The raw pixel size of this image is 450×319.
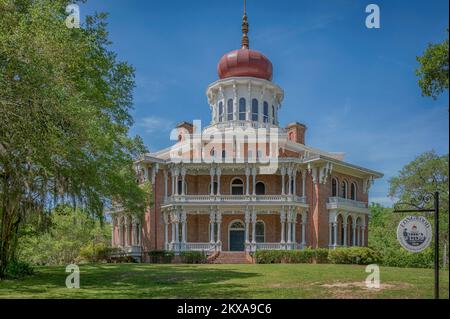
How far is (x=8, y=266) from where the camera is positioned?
2064 centimetres

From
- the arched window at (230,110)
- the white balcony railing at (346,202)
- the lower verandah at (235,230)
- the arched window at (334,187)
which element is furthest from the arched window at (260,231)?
the arched window at (230,110)

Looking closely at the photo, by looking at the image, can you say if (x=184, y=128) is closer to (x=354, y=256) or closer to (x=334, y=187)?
(x=334, y=187)

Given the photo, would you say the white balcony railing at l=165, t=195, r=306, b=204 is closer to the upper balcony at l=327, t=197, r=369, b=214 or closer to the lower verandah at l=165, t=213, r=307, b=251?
the lower verandah at l=165, t=213, r=307, b=251

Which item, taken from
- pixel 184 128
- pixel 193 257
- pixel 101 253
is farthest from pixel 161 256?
pixel 184 128

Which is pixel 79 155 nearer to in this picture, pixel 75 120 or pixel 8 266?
pixel 75 120

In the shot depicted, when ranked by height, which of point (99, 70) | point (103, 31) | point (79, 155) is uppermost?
point (103, 31)

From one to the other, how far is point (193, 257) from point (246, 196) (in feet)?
23.3

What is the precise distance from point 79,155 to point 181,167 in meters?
23.1

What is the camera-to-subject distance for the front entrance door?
1610 inches

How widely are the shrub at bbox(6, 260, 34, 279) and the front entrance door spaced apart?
68.8 ft

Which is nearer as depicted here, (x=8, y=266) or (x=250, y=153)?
(x=8, y=266)

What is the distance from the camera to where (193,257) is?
36000 millimetres

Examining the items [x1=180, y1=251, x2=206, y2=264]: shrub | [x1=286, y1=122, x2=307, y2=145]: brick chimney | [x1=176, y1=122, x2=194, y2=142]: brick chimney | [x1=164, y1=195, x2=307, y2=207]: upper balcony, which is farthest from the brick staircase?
[x1=286, y1=122, x2=307, y2=145]: brick chimney

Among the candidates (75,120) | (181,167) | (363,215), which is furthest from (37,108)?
(363,215)
